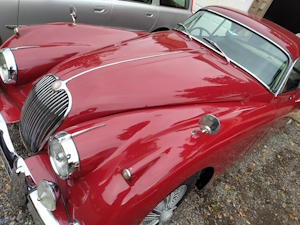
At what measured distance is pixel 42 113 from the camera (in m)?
1.86

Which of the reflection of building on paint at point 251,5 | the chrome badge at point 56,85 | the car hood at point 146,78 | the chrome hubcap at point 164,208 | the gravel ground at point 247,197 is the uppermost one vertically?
the reflection of building on paint at point 251,5

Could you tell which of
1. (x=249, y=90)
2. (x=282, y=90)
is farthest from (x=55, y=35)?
(x=282, y=90)

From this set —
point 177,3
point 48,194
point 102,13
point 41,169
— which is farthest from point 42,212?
point 177,3

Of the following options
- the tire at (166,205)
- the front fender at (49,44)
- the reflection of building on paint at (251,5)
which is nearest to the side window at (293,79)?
the tire at (166,205)

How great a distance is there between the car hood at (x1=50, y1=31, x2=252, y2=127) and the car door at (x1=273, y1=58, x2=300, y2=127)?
556 mm

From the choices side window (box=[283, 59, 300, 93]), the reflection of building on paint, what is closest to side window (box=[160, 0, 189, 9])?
side window (box=[283, 59, 300, 93])

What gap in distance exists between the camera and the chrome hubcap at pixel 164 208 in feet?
6.27

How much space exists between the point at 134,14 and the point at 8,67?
9.32 feet

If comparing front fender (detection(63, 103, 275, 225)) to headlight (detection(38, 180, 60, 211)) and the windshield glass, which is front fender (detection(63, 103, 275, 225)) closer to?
headlight (detection(38, 180, 60, 211))

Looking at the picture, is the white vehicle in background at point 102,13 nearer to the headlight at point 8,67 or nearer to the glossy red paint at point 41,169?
the headlight at point 8,67

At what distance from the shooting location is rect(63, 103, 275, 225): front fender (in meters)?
1.45

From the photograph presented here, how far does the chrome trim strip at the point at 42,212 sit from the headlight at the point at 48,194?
2.0 inches

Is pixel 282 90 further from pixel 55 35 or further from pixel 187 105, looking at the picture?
pixel 55 35

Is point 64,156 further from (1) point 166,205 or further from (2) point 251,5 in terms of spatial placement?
(2) point 251,5
